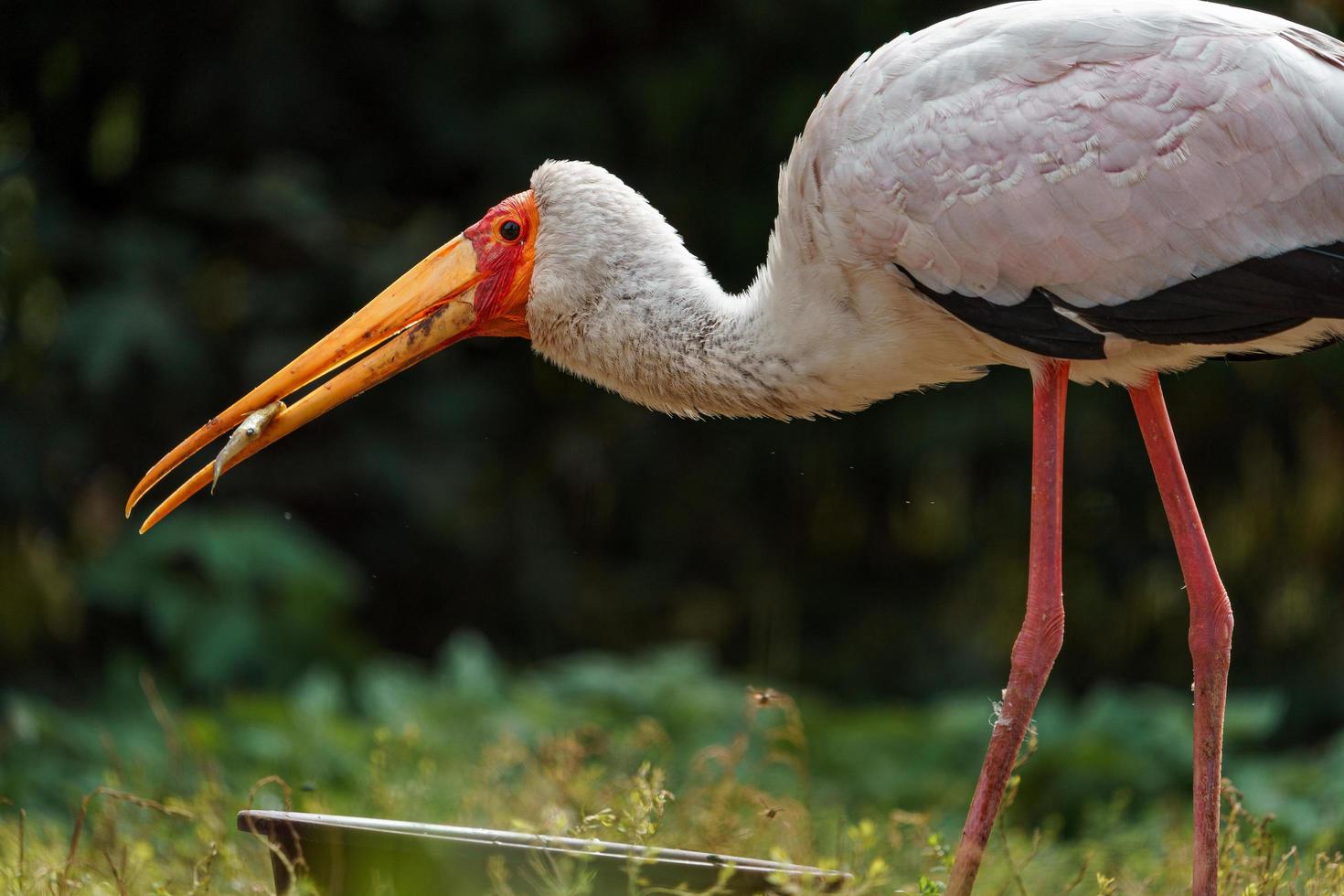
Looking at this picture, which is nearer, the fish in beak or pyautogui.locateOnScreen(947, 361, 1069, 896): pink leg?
pyautogui.locateOnScreen(947, 361, 1069, 896): pink leg

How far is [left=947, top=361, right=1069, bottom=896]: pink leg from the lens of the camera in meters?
3.20

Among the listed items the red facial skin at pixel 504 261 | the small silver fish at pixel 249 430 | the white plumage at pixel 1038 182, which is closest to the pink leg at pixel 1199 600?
the white plumage at pixel 1038 182

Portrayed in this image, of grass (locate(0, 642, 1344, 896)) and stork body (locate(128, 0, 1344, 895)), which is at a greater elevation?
stork body (locate(128, 0, 1344, 895))


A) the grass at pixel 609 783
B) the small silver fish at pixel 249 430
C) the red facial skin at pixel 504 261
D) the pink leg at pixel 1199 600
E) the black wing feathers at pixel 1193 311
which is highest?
the red facial skin at pixel 504 261

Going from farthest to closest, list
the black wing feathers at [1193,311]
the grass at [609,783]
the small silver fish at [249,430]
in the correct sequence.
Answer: the small silver fish at [249,430] < the grass at [609,783] < the black wing feathers at [1193,311]

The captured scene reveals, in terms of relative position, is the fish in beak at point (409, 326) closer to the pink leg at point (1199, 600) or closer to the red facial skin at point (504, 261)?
the red facial skin at point (504, 261)

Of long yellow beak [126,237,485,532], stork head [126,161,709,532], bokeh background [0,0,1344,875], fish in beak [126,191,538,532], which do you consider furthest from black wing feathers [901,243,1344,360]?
bokeh background [0,0,1344,875]

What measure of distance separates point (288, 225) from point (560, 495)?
1.62 meters

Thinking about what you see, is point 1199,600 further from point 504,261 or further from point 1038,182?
point 504,261

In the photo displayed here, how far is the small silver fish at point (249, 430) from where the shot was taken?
11.3 feet

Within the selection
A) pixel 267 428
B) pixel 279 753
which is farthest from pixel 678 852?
pixel 279 753

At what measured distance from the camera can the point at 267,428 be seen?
11.6 feet

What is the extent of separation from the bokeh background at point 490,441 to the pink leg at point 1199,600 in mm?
2767

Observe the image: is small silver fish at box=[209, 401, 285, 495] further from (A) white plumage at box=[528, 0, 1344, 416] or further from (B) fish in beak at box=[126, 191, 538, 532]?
(A) white plumage at box=[528, 0, 1344, 416]
